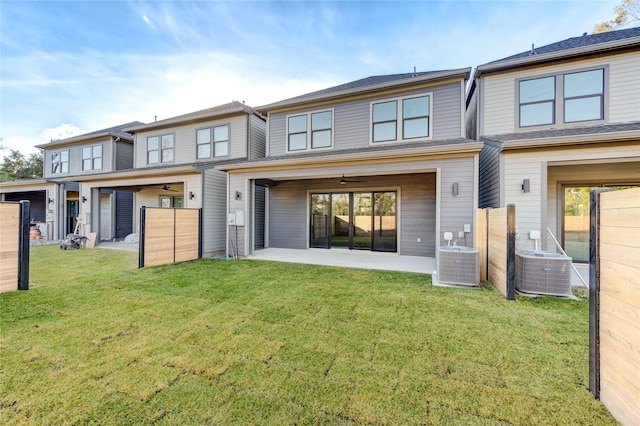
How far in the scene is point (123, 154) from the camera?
13.0 metres

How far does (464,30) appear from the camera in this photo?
9.37 meters

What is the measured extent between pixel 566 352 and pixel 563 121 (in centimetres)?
672

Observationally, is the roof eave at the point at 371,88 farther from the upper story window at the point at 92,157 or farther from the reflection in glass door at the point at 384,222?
the upper story window at the point at 92,157

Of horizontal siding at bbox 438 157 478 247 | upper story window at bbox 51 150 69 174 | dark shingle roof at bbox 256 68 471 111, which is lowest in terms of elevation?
horizontal siding at bbox 438 157 478 247

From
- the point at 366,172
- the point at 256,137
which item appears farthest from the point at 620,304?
the point at 256,137

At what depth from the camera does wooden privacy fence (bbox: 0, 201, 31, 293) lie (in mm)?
4406

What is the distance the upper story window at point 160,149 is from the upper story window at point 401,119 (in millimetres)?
9024

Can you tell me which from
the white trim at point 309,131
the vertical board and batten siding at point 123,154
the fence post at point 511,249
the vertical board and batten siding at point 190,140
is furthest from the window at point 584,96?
the vertical board and batten siding at point 123,154

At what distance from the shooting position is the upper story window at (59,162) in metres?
13.7

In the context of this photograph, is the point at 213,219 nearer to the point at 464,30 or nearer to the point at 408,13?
the point at 408,13

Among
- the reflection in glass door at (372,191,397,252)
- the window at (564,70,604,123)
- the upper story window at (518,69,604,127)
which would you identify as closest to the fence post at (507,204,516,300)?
the upper story window at (518,69,604,127)

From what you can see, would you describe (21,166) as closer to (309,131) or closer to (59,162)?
(59,162)

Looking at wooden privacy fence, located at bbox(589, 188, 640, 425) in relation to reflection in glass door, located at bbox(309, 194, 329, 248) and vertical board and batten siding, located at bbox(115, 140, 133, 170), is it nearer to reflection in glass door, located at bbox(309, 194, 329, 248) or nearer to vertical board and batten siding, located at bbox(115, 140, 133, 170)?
reflection in glass door, located at bbox(309, 194, 329, 248)

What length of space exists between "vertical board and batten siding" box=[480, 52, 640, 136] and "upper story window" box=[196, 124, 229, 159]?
29.9ft
